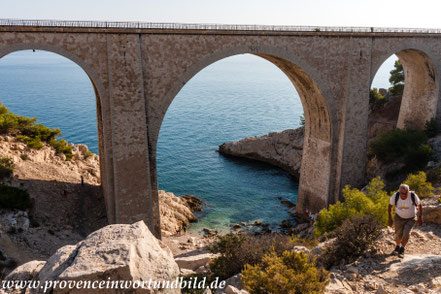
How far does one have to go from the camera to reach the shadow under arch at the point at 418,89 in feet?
84.3

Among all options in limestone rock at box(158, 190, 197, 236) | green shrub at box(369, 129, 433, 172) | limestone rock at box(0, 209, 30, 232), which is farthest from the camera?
green shrub at box(369, 129, 433, 172)

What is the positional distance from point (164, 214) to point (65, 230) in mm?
6621

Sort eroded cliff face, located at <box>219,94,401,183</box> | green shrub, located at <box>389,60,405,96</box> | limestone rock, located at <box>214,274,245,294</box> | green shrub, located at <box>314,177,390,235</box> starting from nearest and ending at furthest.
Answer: limestone rock, located at <box>214,274,245,294</box>, green shrub, located at <box>314,177,390,235</box>, eroded cliff face, located at <box>219,94,401,183</box>, green shrub, located at <box>389,60,405,96</box>

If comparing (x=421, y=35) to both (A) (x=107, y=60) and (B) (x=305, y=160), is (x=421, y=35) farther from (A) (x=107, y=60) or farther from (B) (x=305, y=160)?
(A) (x=107, y=60)

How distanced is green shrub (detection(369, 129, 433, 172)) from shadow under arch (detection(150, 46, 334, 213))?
4.92 meters

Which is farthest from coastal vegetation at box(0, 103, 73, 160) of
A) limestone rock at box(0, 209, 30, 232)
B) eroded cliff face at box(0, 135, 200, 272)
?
limestone rock at box(0, 209, 30, 232)

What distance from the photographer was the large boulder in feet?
20.0

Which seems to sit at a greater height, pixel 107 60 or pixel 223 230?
pixel 107 60

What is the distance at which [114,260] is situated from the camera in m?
6.30

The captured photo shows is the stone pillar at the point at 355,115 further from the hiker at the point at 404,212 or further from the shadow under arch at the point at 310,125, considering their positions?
the hiker at the point at 404,212

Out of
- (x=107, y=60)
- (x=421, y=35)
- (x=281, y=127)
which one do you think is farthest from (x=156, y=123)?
(x=281, y=127)

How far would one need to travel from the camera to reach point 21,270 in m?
7.23

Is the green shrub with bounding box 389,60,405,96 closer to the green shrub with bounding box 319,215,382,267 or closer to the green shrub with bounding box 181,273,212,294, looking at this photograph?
the green shrub with bounding box 319,215,382,267

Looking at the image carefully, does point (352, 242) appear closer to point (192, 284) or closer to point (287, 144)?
point (192, 284)
